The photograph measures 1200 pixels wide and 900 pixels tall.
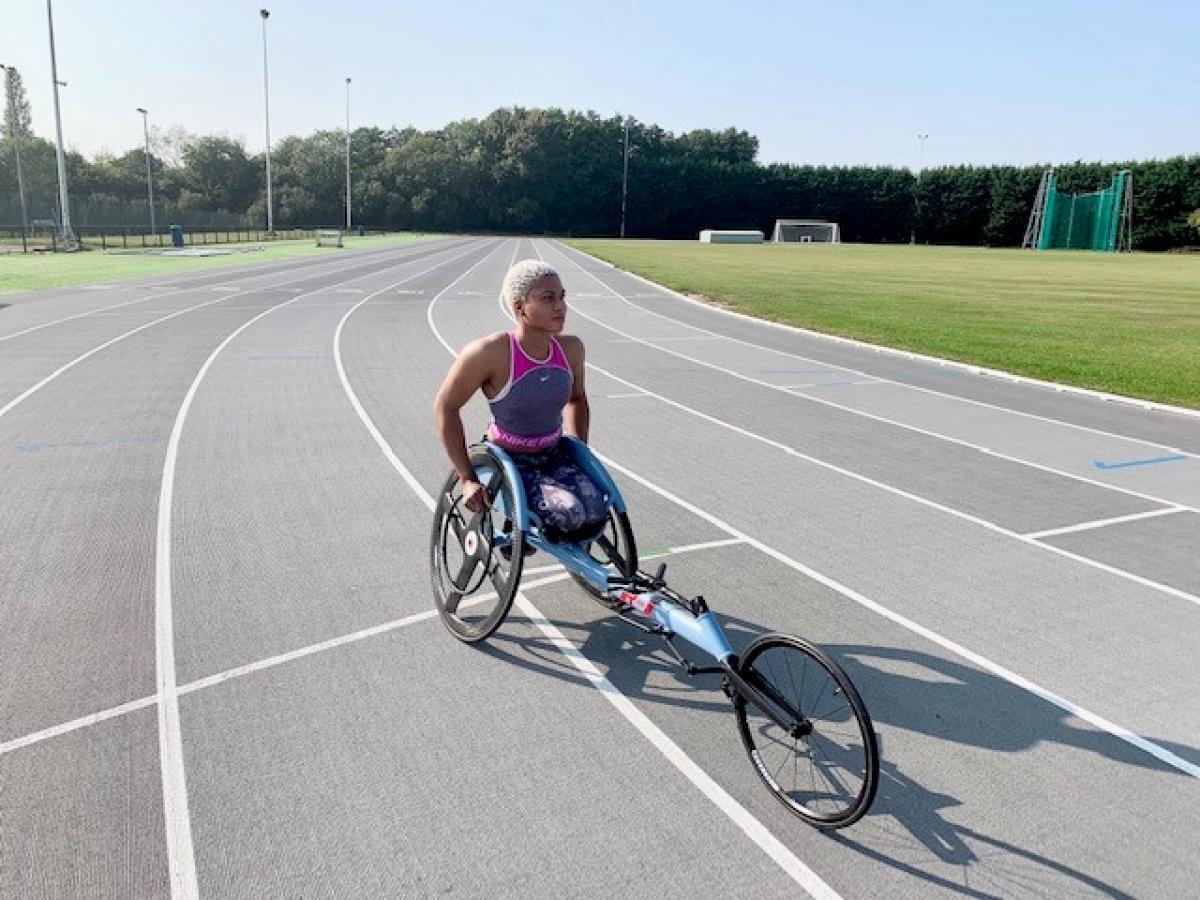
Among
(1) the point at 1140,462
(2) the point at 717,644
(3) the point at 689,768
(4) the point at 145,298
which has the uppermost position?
(4) the point at 145,298

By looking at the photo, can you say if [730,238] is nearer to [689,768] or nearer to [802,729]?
[689,768]

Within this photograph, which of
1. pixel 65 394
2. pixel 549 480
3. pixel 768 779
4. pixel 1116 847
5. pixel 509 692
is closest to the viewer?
pixel 1116 847

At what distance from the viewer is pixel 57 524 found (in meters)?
5.79

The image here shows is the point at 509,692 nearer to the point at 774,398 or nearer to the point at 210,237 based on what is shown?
the point at 774,398

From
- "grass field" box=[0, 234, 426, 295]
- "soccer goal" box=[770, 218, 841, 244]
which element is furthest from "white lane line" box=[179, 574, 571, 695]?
"soccer goal" box=[770, 218, 841, 244]

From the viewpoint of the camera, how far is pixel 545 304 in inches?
157

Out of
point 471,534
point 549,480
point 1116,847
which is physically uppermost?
point 549,480

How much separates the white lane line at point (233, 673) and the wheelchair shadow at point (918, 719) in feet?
1.49

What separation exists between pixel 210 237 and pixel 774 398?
57783 mm

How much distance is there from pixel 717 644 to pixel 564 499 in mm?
1117

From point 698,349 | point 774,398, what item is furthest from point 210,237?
point 774,398

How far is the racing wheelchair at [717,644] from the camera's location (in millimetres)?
3057

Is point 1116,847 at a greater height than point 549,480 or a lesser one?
lesser

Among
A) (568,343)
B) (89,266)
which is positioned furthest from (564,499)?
(89,266)
